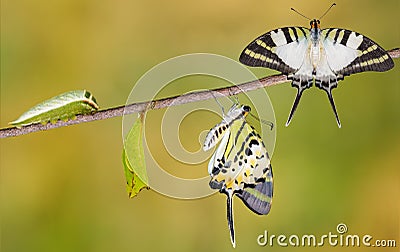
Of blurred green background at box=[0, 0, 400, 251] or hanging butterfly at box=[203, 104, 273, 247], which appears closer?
hanging butterfly at box=[203, 104, 273, 247]

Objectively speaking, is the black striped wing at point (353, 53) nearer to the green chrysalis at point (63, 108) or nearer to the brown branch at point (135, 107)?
the brown branch at point (135, 107)

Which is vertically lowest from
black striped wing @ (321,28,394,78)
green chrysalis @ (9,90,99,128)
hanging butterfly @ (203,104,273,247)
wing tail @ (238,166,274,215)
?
wing tail @ (238,166,274,215)

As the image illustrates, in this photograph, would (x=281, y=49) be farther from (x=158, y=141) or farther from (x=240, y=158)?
(x=158, y=141)

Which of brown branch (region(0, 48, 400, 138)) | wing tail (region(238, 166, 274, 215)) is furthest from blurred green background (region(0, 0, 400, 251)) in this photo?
brown branch (region(0, 48, 400, 138))

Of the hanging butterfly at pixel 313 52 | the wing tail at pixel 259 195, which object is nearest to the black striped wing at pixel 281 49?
the hanging butterfly at pixel 313 52

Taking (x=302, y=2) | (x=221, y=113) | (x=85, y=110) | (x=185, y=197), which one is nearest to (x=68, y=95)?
(x=85, y=110)

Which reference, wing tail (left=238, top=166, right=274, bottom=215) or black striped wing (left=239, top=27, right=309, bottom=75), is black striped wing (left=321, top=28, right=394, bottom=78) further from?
wing tail (left=238, top=166, right=274, bottom=215)
